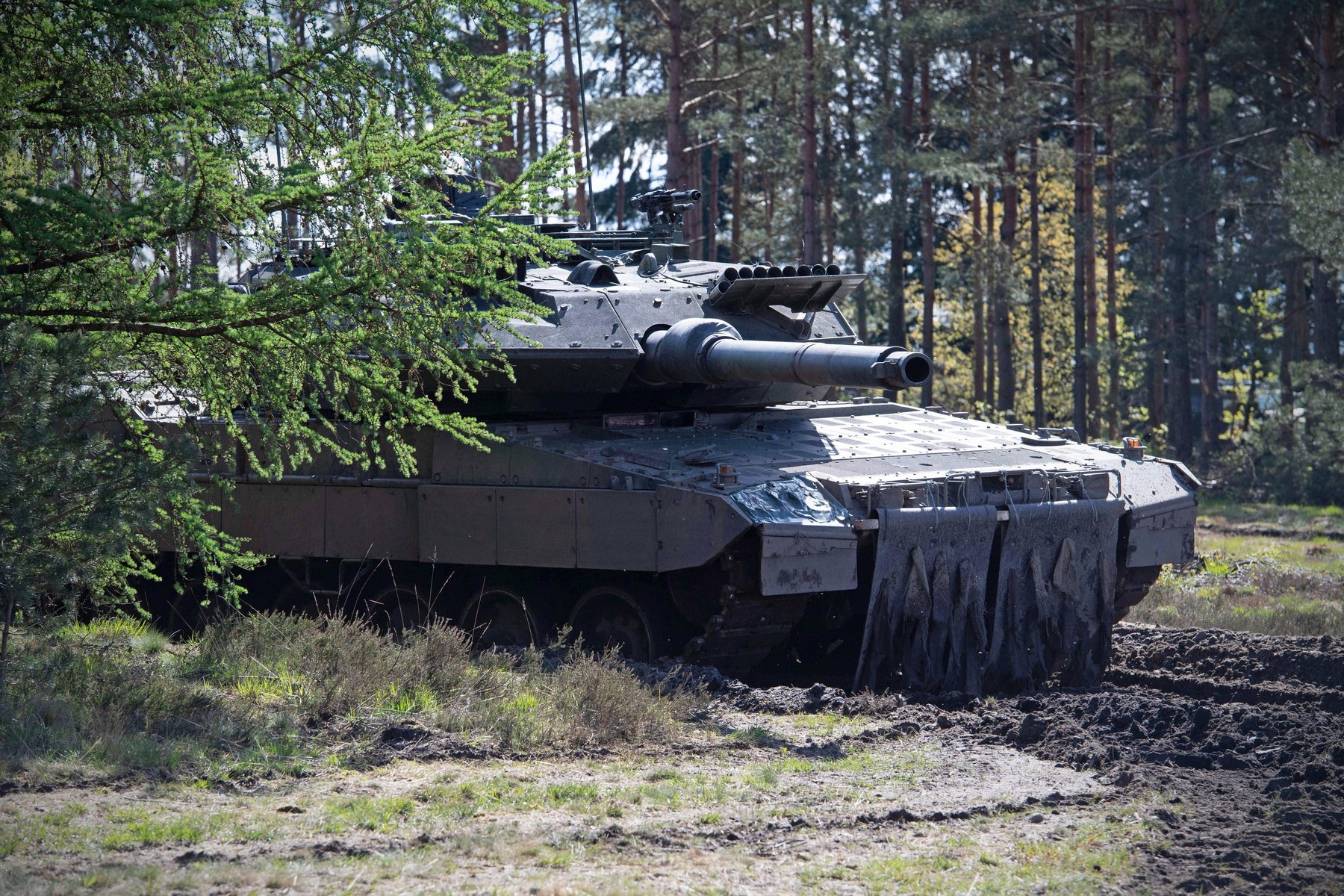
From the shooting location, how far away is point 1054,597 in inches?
376

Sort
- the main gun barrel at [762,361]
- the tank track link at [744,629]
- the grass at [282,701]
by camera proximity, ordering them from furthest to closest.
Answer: the tank track link at [744,629], the main gun barrel at [762,361], the grass at [282,701]

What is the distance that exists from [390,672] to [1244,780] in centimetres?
441

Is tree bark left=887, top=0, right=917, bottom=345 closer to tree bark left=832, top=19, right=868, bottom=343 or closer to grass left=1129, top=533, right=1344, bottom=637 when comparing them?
tree bark left=832, top=19, right=868, bottom=343

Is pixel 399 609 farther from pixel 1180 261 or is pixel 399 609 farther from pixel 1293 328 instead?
pixel 1293 328

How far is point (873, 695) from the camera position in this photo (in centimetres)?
871

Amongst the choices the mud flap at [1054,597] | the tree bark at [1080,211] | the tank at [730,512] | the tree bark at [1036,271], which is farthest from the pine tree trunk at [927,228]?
the mud flap at [1054,597]

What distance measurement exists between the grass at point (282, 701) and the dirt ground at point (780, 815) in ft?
0.70

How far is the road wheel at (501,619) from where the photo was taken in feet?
33.6

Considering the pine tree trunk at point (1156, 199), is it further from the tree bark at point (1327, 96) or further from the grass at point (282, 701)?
the grass at point (282, 701)

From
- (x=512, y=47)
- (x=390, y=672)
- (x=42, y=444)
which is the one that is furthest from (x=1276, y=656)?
(x=512, y=47)

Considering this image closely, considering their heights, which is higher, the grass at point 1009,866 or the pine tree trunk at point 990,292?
the pine tree trunk at point 990,292

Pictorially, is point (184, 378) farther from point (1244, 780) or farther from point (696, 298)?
point (1244, 780)

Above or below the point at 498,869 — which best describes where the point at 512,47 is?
above

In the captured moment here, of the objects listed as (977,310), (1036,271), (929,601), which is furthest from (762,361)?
(977,310)
